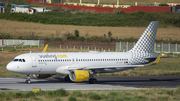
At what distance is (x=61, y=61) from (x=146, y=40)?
12.4 metres

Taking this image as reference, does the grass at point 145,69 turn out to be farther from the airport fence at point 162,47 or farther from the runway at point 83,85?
the airport fence at point 162,47

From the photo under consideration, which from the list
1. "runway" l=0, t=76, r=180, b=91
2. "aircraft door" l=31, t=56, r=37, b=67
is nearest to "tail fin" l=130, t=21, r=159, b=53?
"runway" l=0, t=76, r=180, b=91

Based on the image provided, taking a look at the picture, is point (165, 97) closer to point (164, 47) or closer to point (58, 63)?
Result: point (58, 63)

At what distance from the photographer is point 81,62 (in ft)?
118

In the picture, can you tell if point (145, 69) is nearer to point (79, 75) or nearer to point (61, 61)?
point (61, 61)

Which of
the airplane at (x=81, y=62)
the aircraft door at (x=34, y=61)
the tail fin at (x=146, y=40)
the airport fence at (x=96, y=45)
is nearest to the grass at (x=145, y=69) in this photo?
the tail fin at (x=146, y=40)

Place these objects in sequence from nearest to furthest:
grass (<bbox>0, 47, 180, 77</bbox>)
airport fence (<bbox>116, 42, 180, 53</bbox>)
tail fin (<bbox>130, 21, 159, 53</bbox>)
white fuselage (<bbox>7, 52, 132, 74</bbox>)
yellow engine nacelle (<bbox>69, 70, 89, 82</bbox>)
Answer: yellow engine nacelle (<bbox>69, 70, 89, 82</bbox>) < white fuselage (<bbox>7, 52, 132, 74</bbox>) < tail fin (<bbox>130, 21, 159, 53</bbox>) < grass (<bbox>0, 47, 180, 77</bbox>) < airport fence (<bbox>116, 42, 180, 53</bbox>)

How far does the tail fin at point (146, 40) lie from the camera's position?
130 feet

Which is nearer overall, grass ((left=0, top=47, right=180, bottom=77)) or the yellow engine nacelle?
the yellow engine nacelle

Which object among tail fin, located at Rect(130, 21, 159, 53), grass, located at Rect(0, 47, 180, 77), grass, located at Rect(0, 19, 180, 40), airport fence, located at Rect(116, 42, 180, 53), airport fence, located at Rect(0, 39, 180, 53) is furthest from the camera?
grass, located at Rect(0, 19, 180, 40)

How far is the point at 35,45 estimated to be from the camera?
248 ft

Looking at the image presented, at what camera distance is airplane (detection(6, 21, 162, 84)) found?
3309 cm

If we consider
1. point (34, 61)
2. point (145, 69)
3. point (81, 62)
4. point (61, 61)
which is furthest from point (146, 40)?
point (34, 61)

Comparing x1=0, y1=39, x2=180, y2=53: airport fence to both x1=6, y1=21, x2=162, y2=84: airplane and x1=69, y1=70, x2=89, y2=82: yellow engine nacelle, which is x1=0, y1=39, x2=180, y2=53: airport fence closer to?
x1=6, y1=21, x2=162, y2=84: airplane
